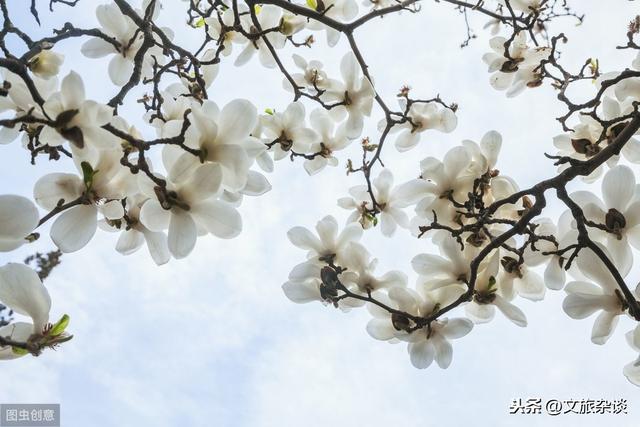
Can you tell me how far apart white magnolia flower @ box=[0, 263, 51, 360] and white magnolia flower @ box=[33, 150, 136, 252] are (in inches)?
5.1

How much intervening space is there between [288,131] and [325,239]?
0.59 metres

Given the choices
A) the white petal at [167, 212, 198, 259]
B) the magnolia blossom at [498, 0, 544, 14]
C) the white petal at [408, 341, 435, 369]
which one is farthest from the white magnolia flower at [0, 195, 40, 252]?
the magnolia blossom at [498, 0, 544, 14]

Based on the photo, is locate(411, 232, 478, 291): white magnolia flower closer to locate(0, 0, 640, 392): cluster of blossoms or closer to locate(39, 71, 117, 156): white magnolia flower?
locate(0, 0, 640, 392): cluster of blossoms

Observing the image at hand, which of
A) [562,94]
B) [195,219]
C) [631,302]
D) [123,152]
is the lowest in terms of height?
A: [631,302]

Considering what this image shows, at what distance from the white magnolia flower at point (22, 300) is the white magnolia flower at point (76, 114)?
0.90 feet

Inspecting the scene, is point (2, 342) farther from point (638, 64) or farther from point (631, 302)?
point (638, 64)

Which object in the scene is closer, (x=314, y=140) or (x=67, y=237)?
(x=67, y=237)

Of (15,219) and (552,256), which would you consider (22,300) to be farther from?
(552,256)

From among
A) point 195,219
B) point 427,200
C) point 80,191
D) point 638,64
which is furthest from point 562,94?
point 80,191

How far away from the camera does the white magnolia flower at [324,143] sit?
219 centimetres

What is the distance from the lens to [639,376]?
4.33 ft

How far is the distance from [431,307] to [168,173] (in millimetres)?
789

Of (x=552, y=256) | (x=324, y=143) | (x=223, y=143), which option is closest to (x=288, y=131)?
(x=324, y=143)

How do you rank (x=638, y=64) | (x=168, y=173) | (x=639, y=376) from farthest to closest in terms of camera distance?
(x=638, y=64)
(x=639, y=376)
(x=168, y=173)
